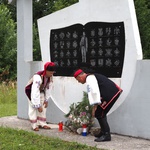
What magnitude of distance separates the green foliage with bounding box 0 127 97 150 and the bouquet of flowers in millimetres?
747

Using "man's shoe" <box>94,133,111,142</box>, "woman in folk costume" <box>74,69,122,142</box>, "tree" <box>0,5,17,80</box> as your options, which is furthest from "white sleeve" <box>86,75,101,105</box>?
"tree" <box>0,5,17,80</box>

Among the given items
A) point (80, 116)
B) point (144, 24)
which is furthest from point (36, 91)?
point (144, 24)

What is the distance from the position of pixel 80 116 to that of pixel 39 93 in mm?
966

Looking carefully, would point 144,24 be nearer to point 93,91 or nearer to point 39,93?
point 39,93

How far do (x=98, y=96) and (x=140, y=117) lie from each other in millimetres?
1009

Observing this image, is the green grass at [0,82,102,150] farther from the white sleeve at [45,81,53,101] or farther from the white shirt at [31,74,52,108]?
the white sleeve at [45,81,53,101]

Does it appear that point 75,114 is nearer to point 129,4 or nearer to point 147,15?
point 129,4

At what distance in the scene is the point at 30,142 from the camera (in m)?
6.95

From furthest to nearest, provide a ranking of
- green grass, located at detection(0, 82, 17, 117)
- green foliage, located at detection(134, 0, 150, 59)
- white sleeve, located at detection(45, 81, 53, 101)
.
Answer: green foliage, located at detection(134, 0, 150, 59) → green grass, located at detection(0, 82, 17, 117) → white sleeve, located at detection(45, 81, 53, 101)

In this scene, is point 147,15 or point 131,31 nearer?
point 131,31

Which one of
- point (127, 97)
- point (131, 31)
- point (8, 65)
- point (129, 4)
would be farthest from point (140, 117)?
point (8, 65)

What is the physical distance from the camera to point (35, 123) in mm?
8195

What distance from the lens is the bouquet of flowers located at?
771 cm

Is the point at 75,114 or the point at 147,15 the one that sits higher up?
the point at 147,15
